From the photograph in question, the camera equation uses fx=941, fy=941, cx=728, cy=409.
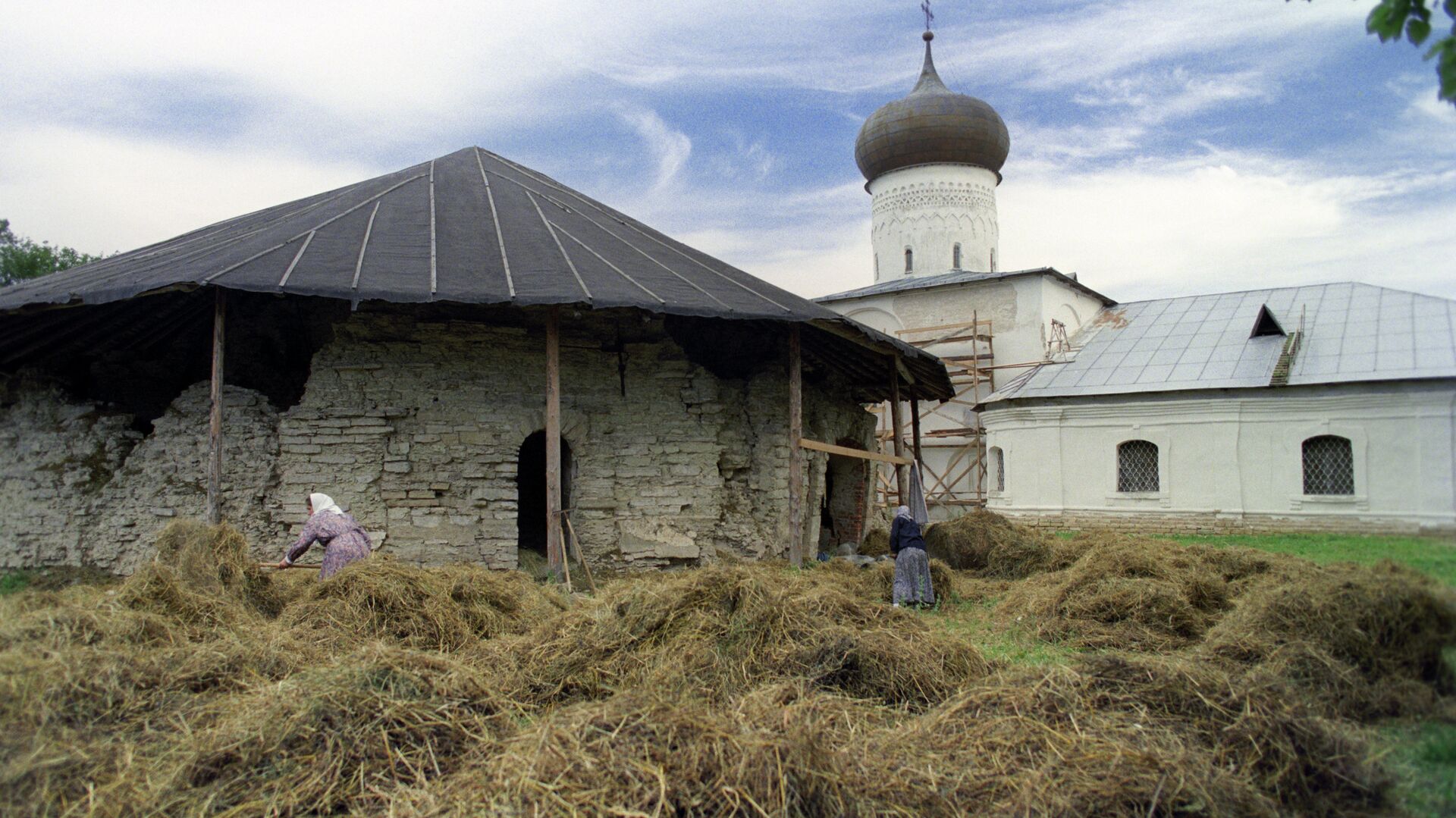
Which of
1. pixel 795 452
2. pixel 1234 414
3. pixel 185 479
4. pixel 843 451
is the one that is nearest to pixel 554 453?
pixel 795 452

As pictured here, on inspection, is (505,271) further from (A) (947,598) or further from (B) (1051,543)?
(B) (1051,543)

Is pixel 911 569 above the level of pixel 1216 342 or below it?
below

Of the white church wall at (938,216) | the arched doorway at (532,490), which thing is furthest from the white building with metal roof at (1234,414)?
the arched doorway at (532,490)

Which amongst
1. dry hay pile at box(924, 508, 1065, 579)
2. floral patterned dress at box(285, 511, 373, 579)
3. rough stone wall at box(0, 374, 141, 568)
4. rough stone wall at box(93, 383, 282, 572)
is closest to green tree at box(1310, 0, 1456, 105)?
floral patterned dress at box(285, 511, 373, 579)

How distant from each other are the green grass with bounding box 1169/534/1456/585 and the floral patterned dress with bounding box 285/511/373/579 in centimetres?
625

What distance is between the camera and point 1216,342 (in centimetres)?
1781

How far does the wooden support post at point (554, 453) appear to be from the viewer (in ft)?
29.9

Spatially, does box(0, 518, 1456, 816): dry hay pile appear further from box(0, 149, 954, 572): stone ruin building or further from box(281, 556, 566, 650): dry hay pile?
box(0, 149, 954, 572): stone ruin building

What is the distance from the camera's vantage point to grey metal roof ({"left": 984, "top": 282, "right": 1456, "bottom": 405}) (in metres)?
9.82

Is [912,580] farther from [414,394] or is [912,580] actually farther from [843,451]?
[414,394]

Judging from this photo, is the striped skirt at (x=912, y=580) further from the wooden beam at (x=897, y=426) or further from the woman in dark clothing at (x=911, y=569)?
the wooden beam at (x=897, y=426)

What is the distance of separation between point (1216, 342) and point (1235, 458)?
12.6 ft

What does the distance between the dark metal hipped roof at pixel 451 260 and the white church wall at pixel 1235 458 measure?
4.58m

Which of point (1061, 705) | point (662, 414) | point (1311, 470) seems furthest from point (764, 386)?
point (1061, 705)
